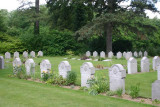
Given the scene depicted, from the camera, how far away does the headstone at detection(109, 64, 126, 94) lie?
807 cm

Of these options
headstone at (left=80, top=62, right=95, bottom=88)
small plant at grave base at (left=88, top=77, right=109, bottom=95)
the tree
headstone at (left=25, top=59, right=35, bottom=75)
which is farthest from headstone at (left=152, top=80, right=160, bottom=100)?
the tree

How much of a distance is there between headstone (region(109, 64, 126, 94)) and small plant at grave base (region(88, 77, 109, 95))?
31 centimetres

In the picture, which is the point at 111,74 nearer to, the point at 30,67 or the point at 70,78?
the point at 70,78

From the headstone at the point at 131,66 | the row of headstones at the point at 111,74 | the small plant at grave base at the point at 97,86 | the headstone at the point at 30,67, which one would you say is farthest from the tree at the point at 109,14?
the small plant at grave base at the point at 97,86

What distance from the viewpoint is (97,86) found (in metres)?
8.45

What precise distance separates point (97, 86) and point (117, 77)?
0.86 metres

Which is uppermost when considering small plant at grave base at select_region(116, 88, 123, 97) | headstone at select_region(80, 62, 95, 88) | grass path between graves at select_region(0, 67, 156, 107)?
headstone at select_region(80, 62, 95, 88)

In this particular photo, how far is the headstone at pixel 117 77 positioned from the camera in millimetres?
8070

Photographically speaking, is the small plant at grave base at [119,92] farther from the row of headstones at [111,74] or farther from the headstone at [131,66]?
the headstone at [131,66]

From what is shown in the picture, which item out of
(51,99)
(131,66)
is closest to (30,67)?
(51,99)

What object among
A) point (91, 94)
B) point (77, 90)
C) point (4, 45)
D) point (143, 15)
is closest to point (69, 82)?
point (77, 90)

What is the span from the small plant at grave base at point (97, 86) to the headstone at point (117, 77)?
31 centimetres

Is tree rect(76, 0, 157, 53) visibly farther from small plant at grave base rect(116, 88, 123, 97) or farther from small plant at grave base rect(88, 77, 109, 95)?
small plant at grave base rect(116, 88, 123, 97)

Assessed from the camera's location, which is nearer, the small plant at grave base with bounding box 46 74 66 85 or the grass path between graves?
the grass path between graves
